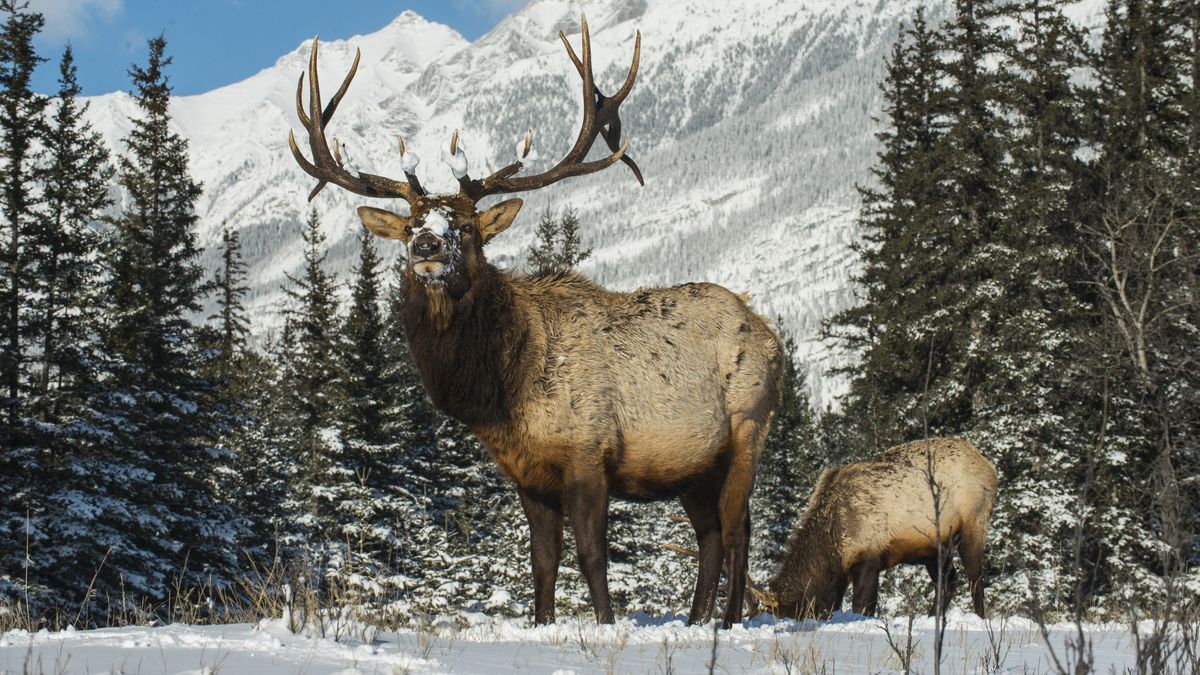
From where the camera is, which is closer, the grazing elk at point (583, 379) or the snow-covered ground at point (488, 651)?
the snow-covered ground at point (488, 651)

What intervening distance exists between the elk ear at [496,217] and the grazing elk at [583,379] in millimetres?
13

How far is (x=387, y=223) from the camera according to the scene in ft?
25.7

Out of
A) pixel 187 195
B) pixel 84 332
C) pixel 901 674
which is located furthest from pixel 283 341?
pixel 901 674

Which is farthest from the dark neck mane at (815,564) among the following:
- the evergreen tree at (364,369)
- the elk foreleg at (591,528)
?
the evergreen tree at (364,369)

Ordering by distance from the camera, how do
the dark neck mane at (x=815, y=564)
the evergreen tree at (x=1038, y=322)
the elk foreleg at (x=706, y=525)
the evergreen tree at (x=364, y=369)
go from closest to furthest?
the elk foreleg at (x=706, y=525) → the dark neck mane at (x=815, y=564) → the evergreen tree at (x=1038, y=322) → the evergreen tree at (x=364, y=369)

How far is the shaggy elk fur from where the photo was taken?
1227cm

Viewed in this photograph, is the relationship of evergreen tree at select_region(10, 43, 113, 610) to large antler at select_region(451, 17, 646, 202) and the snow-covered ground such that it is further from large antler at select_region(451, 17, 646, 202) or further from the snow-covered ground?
the snow-covered ground

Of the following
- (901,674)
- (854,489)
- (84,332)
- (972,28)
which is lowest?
(901,674)

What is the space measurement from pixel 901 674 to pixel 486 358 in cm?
368

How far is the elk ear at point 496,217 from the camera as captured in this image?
774 centimetres

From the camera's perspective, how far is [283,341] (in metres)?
47.3

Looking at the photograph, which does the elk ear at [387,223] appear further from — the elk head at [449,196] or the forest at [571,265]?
the forest at [571,265]

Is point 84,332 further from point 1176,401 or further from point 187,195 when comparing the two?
point 1176,401

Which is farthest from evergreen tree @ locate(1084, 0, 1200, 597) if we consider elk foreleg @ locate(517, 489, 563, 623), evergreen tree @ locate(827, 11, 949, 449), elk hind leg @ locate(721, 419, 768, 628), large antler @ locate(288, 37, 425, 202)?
large antler @ locate(288, 37, 425, 202)
